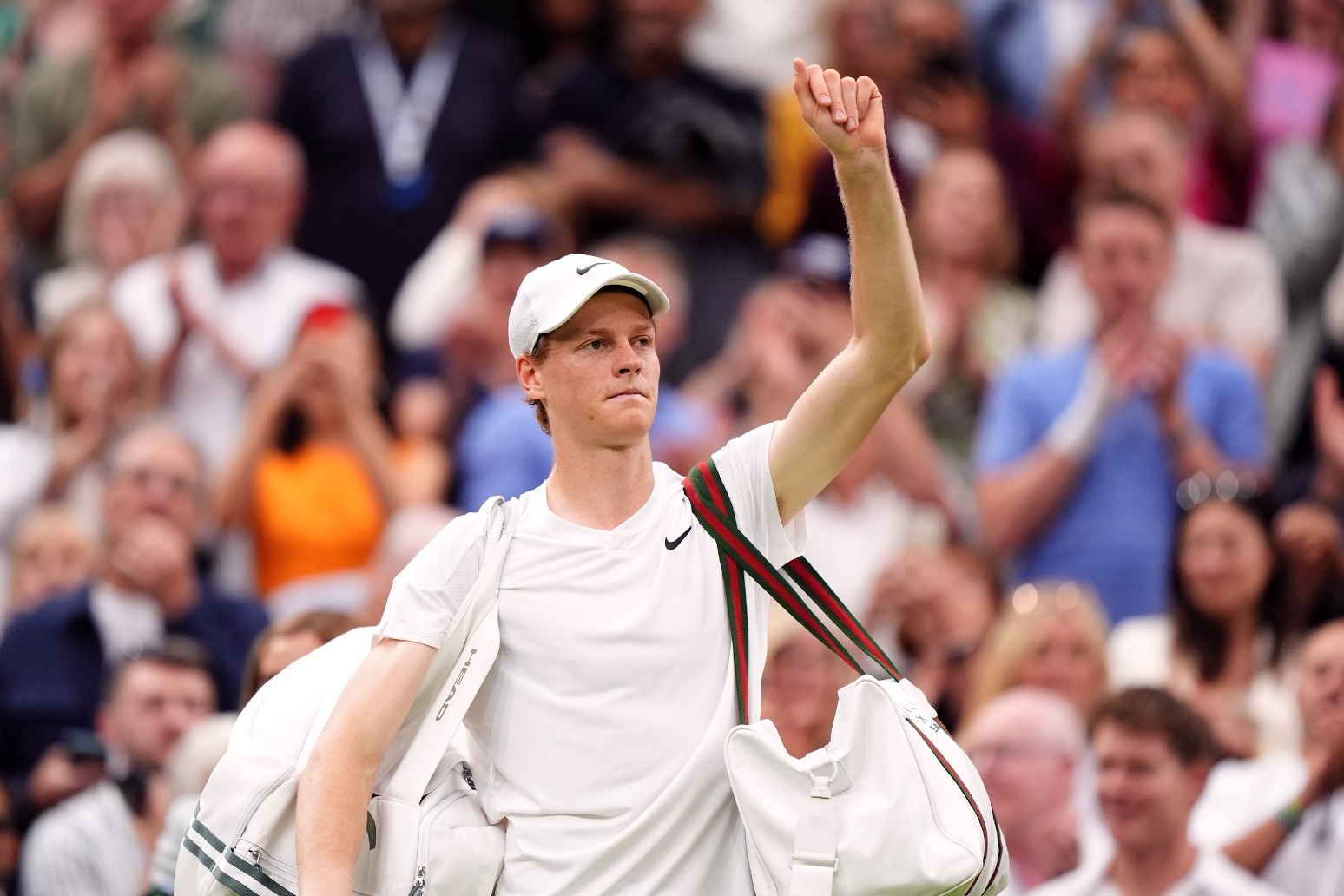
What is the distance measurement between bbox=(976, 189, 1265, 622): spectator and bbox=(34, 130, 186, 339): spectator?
417 centimetres

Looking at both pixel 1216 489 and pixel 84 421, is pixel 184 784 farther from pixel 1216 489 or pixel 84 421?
pixel 1216 489

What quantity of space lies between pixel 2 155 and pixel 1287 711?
→ 6878 millimetres

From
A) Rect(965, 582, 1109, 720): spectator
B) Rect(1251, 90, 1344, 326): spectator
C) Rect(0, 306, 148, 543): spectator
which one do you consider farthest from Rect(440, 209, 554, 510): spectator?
Rect(1251, 90, 1344, 326): spectator

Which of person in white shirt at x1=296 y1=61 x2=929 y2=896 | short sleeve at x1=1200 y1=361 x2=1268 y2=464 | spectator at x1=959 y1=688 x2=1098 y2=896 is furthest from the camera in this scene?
short sleeve at x1=1200 y1=361 x2=1268 y2=464

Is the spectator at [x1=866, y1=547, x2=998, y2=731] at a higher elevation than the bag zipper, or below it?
below

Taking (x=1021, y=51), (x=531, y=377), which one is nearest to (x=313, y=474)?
(x=1021, y=51)

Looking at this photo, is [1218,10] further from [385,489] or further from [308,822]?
[308,822]

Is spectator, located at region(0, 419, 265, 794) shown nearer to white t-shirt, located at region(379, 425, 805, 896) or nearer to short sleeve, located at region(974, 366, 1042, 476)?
short sleeve, located at region(974, 366, 1042, 476)

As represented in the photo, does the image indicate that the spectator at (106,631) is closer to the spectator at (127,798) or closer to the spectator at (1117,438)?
the spectator at (127,798)

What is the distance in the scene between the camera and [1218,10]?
1066cm

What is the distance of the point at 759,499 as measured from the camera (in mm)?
4242

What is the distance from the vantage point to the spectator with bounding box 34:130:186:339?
1037cm

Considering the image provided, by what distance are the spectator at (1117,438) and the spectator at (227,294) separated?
308 cm

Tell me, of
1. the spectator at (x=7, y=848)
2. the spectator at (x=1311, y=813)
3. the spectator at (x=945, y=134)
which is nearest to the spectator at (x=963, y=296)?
the spectator at (x=945, y=134)
